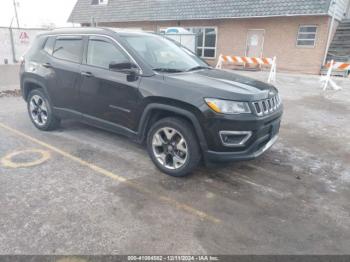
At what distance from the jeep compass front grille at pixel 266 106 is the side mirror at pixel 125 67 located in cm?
163

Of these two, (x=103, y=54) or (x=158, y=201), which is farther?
(x=103, y=54)

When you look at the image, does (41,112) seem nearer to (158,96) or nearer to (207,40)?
(158,96)

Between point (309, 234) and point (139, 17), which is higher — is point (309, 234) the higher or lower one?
the lower one

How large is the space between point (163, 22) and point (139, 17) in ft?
5.72

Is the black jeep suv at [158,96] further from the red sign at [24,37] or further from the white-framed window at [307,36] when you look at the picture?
the white-framed window at [307,36]

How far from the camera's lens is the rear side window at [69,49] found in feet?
14.8

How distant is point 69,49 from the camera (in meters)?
4.66

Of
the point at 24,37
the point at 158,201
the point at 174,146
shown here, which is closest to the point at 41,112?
the point at 174,146

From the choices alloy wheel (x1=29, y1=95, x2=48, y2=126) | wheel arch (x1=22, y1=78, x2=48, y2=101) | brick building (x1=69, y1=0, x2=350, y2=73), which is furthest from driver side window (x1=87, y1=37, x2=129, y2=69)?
brick building (x1=69, y1=0, x2=350, y2=73)

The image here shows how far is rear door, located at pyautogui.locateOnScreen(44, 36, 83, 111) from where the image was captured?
4.49 meters

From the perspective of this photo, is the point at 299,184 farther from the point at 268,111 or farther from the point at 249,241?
the point at 249,241

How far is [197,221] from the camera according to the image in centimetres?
289

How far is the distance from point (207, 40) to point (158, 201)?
1678 cm

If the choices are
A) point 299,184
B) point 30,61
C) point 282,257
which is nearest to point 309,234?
point 282,257
